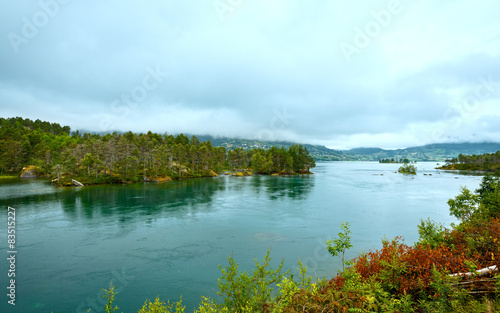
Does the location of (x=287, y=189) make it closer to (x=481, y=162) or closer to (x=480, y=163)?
(x=480, y=163)

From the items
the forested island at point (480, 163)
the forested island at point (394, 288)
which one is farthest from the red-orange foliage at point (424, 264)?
the forested island at point (480, 163)

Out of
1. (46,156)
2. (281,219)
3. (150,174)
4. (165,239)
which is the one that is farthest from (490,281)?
(46,156)

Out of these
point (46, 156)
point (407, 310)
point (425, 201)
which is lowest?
point (425, 201)

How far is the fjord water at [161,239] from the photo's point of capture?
55.4 ft

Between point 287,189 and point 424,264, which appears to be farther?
point 287,189

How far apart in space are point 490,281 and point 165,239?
27.3 metres

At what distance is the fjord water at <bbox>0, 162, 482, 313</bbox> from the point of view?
16875mm

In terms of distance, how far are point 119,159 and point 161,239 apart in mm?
80272

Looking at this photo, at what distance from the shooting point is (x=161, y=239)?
27.1m

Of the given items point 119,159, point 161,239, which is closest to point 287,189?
point 161,239

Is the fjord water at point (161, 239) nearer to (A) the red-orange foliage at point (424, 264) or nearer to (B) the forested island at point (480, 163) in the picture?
(A) the red-orange foliage at point (424, 264)

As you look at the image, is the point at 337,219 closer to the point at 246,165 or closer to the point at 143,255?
the point at 143,255

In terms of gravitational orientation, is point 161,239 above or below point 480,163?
below

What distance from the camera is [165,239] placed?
1067 inches
